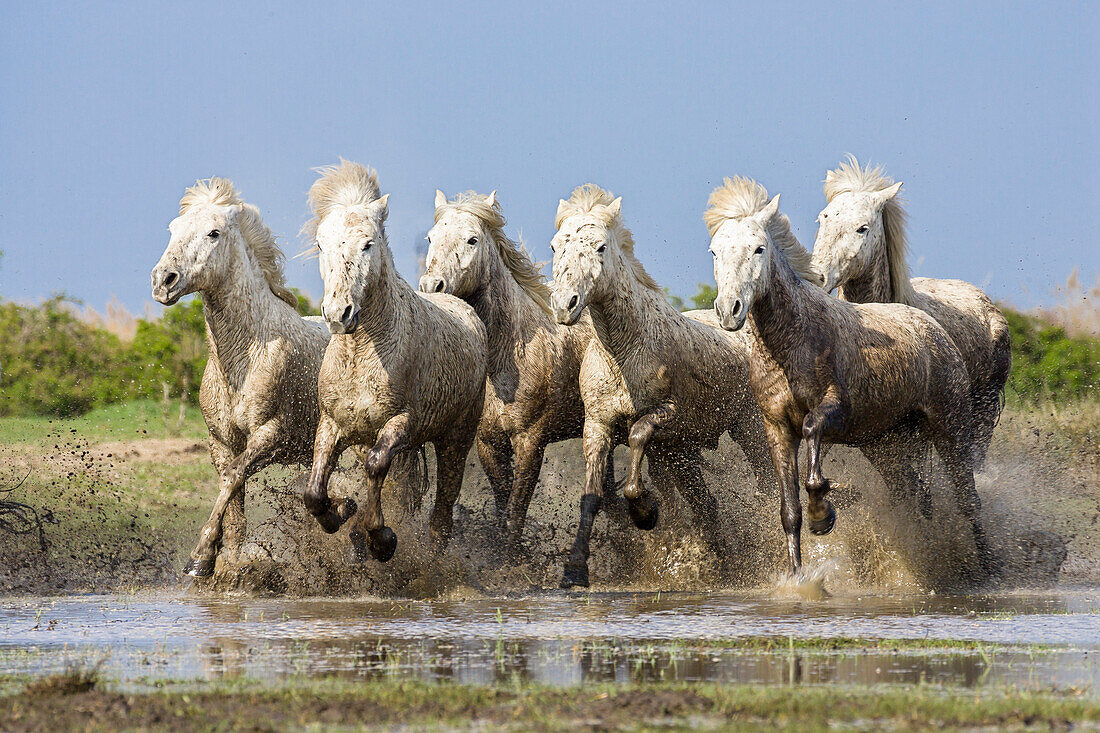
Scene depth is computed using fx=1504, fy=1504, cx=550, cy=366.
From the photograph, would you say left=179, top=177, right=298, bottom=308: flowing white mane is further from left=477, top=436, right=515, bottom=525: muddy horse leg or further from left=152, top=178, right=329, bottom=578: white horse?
left=477, top=436, right=515, bottom=525: muddy horse leg

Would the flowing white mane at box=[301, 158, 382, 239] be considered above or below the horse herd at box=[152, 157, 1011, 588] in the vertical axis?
above

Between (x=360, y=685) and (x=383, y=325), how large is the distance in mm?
4302

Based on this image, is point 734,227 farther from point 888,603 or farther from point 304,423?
point 304,423

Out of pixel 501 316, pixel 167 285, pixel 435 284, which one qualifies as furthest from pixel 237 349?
pixel 501 316

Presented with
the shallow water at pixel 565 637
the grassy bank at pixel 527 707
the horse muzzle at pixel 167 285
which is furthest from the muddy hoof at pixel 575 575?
the grassy bank at pixel 527 707

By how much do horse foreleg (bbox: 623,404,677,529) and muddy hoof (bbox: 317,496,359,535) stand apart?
5.99ft

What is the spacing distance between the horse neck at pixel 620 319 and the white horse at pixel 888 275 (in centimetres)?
171

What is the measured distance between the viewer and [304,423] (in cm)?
1057

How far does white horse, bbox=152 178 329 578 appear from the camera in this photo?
997 cm

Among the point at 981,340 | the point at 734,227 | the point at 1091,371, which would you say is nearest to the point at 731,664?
the point at 734,227

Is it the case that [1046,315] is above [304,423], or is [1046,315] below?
above

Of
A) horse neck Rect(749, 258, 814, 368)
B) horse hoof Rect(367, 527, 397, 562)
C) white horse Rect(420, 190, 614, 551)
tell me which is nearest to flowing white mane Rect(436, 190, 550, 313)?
white horse Rect(420, 190, 614, 551)

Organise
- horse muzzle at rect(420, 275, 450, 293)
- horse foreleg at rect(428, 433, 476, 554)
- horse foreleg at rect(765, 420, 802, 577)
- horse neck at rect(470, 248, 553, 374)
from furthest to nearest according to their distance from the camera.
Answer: horse neck at rect(470, 248, 553, 374) → horse muzzle at rect(420, 275, 450, 293) → horse foreleg at rect(428, 433, 476, 554) → horse foreleg at rect(765, 420, 802, 577)

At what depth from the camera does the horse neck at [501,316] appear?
11.5m
